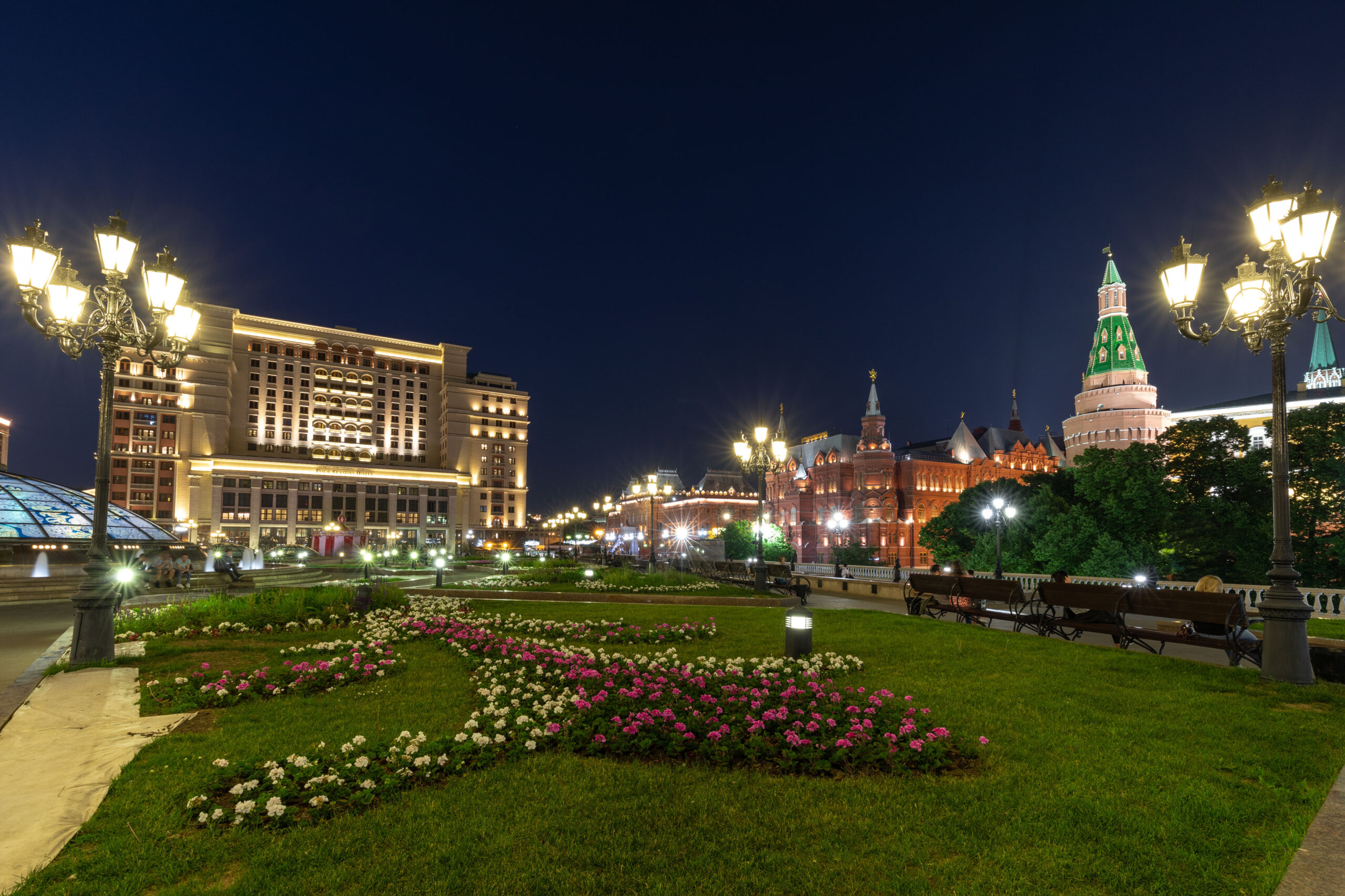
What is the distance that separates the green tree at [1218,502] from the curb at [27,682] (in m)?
42.9

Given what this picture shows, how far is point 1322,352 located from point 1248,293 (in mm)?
151453

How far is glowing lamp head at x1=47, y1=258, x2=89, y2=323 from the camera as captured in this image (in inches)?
434

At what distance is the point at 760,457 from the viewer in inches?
1013

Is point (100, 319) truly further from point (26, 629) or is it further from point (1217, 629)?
point (1217, 629)

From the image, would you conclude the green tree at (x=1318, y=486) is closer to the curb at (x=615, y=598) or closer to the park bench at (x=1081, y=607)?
the park bench at (x=1081, y=607)

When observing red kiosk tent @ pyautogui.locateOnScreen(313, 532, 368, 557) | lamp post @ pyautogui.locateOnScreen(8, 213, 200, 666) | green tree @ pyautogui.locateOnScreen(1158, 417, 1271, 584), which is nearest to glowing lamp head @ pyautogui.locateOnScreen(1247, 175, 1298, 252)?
lamp post @ pyautogui.locateOnScreen(8, 213, 200, 666)

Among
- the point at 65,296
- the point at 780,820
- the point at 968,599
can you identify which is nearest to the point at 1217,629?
the point at 968,599

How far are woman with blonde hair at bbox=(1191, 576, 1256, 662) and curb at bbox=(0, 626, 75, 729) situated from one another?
682 inches

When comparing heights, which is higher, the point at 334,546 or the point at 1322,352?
the point at 1322,352

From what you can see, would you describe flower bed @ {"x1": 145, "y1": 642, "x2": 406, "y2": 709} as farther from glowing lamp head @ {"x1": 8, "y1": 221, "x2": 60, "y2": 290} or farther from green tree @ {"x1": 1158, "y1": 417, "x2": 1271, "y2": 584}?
green tree @ {"x1": 1158, "y1": 417, "x2": 1271, "y2": 584}

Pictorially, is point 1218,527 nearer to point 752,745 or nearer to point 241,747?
point 752,745

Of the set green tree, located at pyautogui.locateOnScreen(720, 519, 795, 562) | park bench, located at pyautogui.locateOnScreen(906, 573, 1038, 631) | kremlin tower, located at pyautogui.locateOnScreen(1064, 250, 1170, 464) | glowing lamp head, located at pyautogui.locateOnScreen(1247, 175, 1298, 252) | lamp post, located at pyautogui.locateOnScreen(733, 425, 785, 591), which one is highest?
kremlin tower, located at pyautogui.locateOnScreen(1064, 250, 1170, 464)

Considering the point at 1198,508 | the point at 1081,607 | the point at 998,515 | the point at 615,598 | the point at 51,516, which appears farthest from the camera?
the point at 1198,508

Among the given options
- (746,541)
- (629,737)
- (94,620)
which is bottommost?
(746,541)
